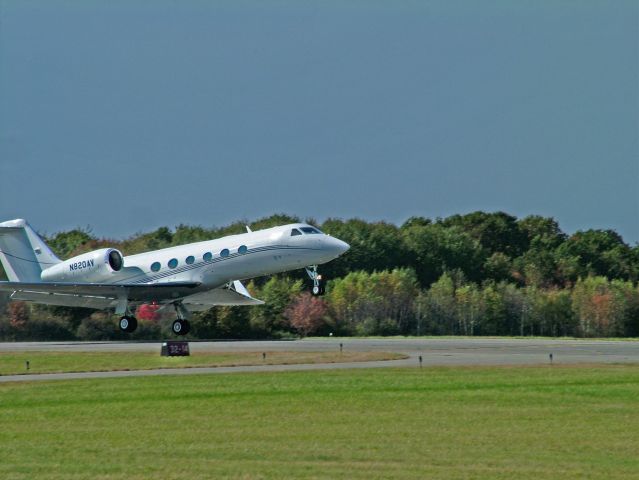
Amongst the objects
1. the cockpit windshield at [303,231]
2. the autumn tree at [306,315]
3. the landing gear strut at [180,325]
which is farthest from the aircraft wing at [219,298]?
the autumn tree at [306,315]

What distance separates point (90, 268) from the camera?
5791 cm

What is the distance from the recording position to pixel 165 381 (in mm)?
35344

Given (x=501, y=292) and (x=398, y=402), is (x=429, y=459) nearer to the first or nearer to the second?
(x=398, y=402)

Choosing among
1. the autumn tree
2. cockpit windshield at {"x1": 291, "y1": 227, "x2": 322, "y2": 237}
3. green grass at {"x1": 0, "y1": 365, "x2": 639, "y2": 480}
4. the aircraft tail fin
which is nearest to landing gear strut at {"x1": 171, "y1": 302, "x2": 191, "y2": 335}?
the aircraft tail fin

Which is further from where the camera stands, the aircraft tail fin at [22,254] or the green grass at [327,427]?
the aircraft tail fin at [22,254]

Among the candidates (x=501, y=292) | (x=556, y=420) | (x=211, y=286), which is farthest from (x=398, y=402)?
(x=501, y=292)

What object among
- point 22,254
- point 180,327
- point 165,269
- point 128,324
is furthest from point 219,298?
point 22,254

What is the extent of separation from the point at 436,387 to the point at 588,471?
13.7 meters

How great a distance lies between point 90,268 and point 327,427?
3560cm

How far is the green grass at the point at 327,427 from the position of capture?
19406mm

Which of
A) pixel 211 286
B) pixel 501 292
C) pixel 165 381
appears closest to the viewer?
pixel 165 381

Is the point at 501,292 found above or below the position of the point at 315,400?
above

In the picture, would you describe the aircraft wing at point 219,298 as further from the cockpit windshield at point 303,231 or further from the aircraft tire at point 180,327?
the cockpit windshield at point 303,231

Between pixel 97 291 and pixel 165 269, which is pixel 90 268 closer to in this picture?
pixel 97 291
